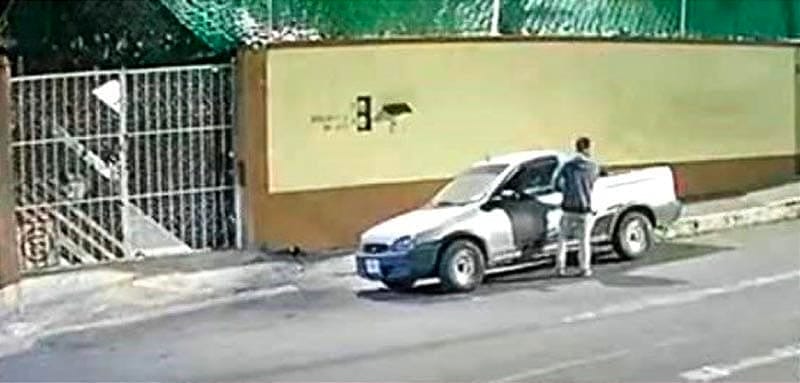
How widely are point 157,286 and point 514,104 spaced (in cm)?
662

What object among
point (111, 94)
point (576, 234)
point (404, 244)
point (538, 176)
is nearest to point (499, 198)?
point (538, 176)

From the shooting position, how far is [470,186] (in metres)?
19.2

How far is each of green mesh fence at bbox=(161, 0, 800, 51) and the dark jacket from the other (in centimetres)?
444

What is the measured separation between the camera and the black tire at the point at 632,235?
2006cm

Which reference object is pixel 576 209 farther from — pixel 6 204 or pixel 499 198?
pixel 6 204

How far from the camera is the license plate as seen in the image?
1827 cm

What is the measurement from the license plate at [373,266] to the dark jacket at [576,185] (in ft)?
7.40

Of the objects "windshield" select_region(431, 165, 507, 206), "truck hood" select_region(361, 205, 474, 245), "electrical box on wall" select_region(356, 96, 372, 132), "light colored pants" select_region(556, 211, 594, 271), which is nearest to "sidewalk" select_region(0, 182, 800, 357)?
"truck hood" select_region(361, 205, 474, 245)

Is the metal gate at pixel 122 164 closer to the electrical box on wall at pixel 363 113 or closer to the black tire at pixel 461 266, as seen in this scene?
the electrical box on wall at pixel 363 113

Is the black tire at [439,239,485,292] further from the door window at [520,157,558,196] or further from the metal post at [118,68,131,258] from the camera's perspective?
the metal post at [118,68,131,258]

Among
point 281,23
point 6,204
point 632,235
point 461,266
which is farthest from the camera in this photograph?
point 281,23

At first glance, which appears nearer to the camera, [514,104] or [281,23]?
[281,23]

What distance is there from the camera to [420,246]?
1809 cm

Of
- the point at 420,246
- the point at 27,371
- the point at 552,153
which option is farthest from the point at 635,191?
the point at 27,371
